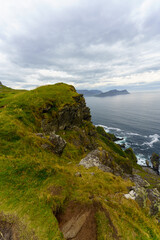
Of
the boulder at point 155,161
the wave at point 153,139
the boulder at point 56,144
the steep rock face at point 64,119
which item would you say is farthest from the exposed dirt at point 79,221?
the wave at point 153,139

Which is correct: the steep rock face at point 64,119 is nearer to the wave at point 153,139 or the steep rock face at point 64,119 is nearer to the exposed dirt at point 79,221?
the exposed dirt at point 79,221

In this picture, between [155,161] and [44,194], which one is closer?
[44,194]

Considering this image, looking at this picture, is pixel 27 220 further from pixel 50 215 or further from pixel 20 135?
pixel 20 135

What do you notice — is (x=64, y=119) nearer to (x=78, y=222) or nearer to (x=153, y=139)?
(x=78, y=222)

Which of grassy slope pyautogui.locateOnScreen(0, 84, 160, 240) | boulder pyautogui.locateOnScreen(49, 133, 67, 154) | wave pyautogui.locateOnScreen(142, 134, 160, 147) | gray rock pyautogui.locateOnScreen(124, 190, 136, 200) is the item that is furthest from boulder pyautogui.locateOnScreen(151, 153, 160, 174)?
boulder pyautogui.locateOnScreen(49, 133, 67, 154)

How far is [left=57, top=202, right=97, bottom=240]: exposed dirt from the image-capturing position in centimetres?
668

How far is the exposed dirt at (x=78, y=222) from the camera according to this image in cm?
668

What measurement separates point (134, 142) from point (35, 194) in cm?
9382

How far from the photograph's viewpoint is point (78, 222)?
729cm

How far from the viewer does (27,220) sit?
21.7ft

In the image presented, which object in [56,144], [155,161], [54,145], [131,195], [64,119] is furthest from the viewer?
[155,161]

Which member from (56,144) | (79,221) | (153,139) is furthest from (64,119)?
(153,139)

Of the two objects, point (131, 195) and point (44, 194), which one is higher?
point (44, 194)

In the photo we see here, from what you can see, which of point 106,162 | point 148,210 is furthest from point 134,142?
point 148,210
